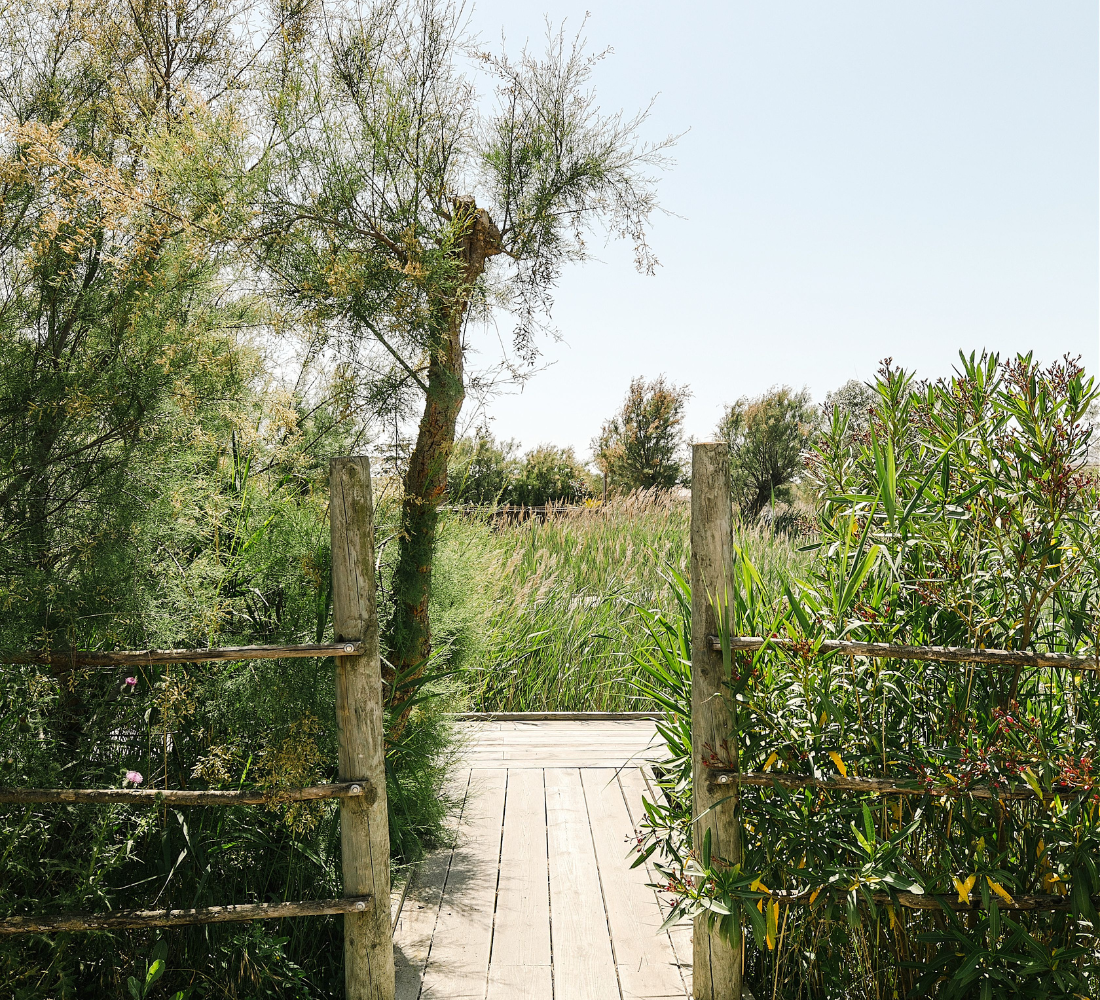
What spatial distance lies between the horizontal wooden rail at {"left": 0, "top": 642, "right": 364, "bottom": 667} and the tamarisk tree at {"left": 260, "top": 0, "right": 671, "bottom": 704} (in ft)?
2.81

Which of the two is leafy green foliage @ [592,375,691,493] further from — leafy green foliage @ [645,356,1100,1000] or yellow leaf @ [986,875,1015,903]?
yellow leaf @ [986,875,1015,903]

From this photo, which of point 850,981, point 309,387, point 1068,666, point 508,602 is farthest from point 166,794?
point 508,602

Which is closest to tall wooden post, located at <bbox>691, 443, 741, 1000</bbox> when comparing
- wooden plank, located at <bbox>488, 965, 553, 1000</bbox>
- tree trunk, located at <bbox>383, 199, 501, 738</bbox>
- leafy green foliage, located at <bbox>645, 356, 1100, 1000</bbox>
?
leafy green foliage, located at <bbox>645, 356, 1100, 1000</bbox>

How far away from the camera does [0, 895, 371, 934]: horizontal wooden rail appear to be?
1.98 meters

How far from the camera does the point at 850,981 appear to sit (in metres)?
2.14

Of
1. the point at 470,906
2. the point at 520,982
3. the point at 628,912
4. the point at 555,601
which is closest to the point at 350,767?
the point at 520,982

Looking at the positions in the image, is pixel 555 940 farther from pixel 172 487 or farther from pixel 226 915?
pixel 172 487

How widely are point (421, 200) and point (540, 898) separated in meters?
2.72

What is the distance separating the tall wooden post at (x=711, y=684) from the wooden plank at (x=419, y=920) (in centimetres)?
94

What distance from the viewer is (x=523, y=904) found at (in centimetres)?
283

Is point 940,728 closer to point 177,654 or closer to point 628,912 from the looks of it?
point 628,912

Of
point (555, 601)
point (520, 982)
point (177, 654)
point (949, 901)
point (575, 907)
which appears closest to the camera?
point (949, 901)

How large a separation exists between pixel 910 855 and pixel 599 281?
2.47 meters

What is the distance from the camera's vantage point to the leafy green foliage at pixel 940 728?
1.86m
